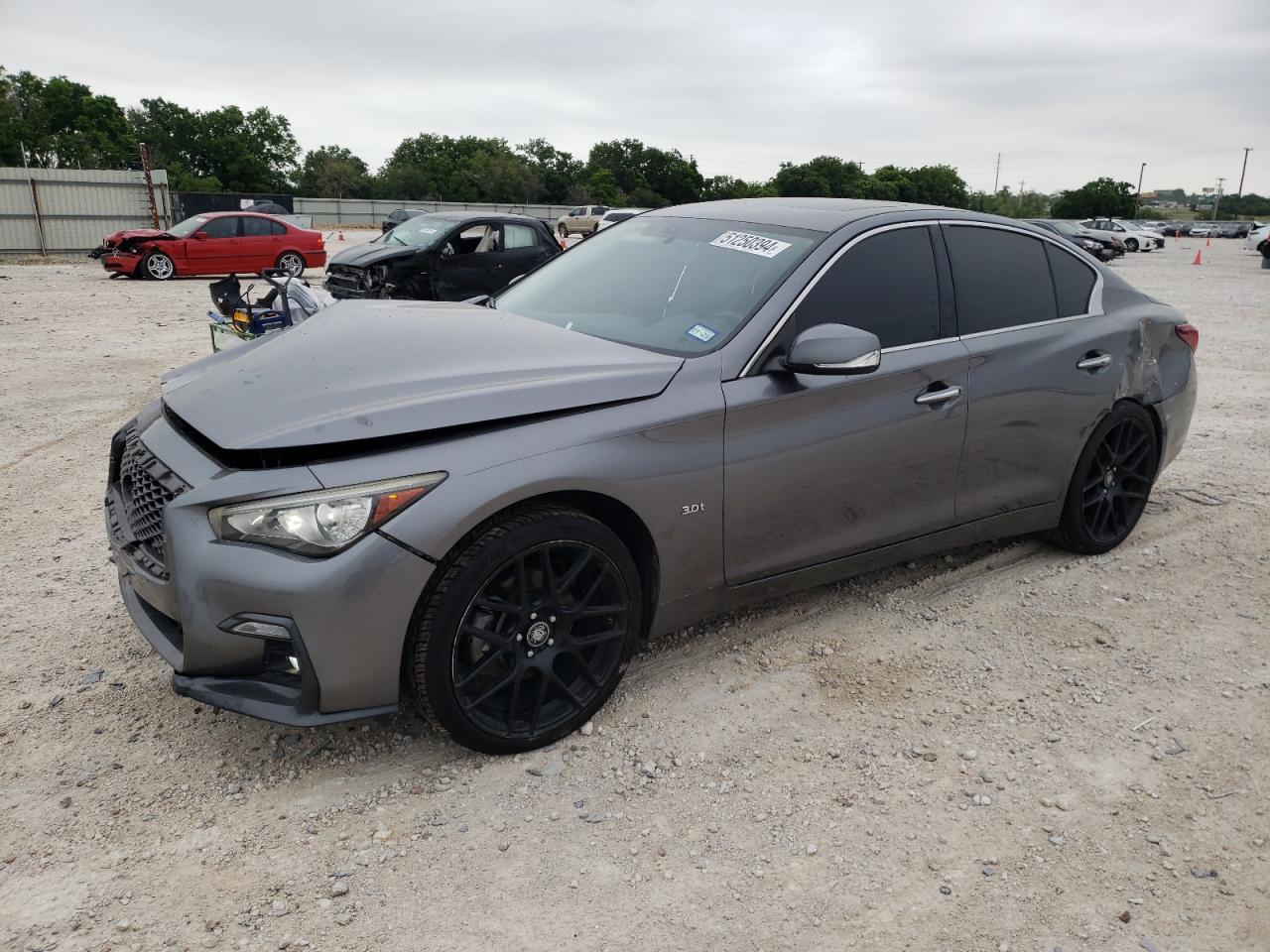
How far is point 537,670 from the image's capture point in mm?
2895

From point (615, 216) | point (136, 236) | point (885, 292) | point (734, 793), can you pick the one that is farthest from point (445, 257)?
point (615, 216)

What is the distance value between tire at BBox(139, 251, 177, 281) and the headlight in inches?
748

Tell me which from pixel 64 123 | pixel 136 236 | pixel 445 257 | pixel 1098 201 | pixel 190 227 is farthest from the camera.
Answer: pixel 1098 201

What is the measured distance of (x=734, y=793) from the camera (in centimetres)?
284

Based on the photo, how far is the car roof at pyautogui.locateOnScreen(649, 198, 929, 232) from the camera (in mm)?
3715

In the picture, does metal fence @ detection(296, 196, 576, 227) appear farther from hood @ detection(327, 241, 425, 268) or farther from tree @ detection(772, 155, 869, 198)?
hood @ detection(327, 241, 425, 268)

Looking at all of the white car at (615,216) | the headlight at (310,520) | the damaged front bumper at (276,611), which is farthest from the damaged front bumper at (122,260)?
the headlight at (310,520)

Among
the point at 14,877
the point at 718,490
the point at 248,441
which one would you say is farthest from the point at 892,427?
the point at 14,877

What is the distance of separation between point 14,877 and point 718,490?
221 centimetres

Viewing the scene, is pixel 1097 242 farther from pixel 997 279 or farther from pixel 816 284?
pixel 816 284

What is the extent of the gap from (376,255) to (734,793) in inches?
445

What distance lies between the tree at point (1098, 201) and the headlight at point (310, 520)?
9931 cm

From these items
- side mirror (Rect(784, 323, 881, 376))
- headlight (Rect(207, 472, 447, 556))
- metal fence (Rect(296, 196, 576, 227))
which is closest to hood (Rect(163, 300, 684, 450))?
headlight (Rect(207, 472, 447, 556))

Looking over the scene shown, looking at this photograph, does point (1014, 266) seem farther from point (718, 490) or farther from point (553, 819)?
point (553, 819)
